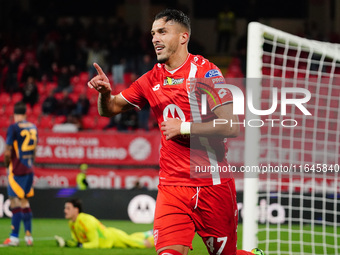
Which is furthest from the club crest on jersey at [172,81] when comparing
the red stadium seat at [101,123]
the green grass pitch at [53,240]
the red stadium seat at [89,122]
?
the red stadium seat at [89,122]

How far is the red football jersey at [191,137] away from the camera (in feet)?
15.7

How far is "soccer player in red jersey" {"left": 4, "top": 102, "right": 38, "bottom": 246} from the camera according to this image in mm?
9367

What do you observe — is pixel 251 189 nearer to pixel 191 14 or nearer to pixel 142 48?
pixel 142 48

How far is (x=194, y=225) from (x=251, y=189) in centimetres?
145

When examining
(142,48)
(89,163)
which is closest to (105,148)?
(89,163)

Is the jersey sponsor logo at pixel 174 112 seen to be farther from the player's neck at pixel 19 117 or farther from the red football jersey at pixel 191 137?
the player's neck at pixel 19 117

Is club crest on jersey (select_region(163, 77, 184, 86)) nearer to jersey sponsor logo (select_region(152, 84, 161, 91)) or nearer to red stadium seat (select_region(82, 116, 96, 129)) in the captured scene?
jersey sponsor logo (select_region(152, 84, 161, 91))

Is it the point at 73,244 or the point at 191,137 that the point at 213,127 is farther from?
the point at 73,244

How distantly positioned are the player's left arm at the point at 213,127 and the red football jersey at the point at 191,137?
0.17 meters

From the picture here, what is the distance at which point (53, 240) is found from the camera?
10328 mm

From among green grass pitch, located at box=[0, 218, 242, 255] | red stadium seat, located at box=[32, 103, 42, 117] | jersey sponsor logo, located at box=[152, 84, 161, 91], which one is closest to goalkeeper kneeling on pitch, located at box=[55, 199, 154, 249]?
green grass pitch, located at box=[0, 218, 242, 255]

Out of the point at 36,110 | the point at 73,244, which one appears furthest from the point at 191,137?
the point at 36,110

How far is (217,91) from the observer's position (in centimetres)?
466

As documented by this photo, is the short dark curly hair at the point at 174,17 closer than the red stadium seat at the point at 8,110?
Yes
